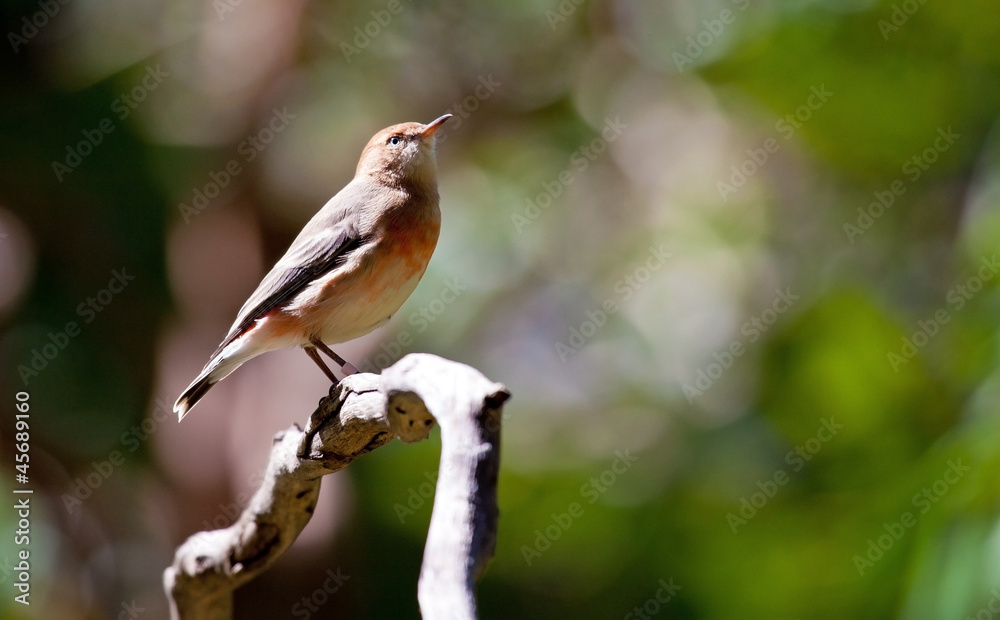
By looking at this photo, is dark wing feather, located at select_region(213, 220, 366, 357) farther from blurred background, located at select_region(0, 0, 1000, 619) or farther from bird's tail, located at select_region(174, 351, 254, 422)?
blurred background, located at select_region(0, 0, 1000, 619)

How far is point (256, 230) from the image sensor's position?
21.1 ft

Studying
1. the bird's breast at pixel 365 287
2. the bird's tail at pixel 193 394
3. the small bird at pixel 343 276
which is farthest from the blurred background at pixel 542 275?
the bird's breast at pixel 365 287

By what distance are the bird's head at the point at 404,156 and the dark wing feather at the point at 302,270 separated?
17.1 inches

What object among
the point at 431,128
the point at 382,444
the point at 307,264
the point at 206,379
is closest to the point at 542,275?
the point at 431,128

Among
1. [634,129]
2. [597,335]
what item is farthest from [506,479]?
[634,129]

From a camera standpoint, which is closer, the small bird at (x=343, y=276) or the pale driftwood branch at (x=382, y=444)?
the pale driftwood branch at (x=382, y=444)

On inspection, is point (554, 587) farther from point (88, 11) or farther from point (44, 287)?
point (88, 11)

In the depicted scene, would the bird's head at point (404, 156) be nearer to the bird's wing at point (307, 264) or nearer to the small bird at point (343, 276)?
the small bird at point (343, 276)

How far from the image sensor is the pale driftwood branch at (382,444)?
1.67m

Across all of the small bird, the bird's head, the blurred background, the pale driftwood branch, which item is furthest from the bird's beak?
the blurred background

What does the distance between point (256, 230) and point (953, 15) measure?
5.21m

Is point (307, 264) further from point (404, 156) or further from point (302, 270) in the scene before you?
point (404, 156)

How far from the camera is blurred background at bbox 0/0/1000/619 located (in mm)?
6020

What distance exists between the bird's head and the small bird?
0.04 ft
